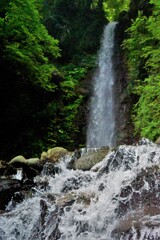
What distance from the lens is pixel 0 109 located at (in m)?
12.7

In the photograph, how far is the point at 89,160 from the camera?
27.8ft

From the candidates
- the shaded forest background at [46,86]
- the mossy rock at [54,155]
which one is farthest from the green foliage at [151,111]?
the mossy rock at [54,155]

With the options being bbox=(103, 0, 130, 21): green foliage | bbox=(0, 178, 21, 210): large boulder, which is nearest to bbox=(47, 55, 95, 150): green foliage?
bbox=(0, 178, 21, 210): large boulder

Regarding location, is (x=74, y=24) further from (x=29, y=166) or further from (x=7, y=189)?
(x=7, y=189)

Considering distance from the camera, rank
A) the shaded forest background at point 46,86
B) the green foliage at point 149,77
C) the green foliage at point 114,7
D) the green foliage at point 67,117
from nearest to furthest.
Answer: the green foliage at point 149,77 → the shaded forest background at point 46,86 → the green foliage at point 67,117 → the green foliage at point 114,7

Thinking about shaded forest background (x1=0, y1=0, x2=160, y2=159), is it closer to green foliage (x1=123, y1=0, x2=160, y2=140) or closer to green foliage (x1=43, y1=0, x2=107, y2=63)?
green foliage (x1=123, y1=0, x2=160, y2=140)

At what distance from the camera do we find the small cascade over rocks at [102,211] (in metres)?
4.63

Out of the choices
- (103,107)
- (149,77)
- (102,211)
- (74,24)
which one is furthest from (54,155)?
(74,24)

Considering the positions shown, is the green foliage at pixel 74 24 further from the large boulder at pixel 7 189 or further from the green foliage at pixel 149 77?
the large boulder at pixel 7 189

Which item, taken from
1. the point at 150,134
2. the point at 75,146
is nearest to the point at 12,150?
the point at 75,146

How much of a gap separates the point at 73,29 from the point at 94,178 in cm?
1583

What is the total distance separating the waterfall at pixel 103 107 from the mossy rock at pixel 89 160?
5.87m

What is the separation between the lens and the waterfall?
15.1m

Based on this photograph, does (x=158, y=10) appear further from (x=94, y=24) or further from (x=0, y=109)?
(x=94, y=24)
